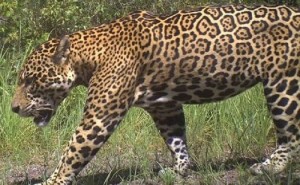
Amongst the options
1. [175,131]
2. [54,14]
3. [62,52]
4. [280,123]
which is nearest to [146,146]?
[175,131]

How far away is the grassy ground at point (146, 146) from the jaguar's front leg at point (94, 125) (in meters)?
0.39

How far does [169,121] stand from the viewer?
258 inches

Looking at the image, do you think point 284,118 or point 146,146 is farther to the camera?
point 146,146

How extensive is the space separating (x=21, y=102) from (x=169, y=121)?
4.35 feet

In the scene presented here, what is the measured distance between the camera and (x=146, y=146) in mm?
7207

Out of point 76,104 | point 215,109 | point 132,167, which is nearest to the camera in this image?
point 132,167

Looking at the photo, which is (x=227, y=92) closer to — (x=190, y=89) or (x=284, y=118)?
(x=190, y=89)

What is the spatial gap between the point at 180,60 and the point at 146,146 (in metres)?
1.44

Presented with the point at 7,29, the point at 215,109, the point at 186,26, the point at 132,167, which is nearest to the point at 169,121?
the point at 132,167

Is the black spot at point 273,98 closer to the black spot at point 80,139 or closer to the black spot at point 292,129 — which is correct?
the black spot at point 292,129

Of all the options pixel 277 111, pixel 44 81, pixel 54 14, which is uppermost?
pixel 54 14

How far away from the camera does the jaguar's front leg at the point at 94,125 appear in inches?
227

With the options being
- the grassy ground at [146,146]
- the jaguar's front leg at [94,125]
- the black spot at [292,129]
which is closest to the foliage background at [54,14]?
the grassy ground at [146,146]

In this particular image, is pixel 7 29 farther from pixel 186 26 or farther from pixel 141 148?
pixel 186 26
